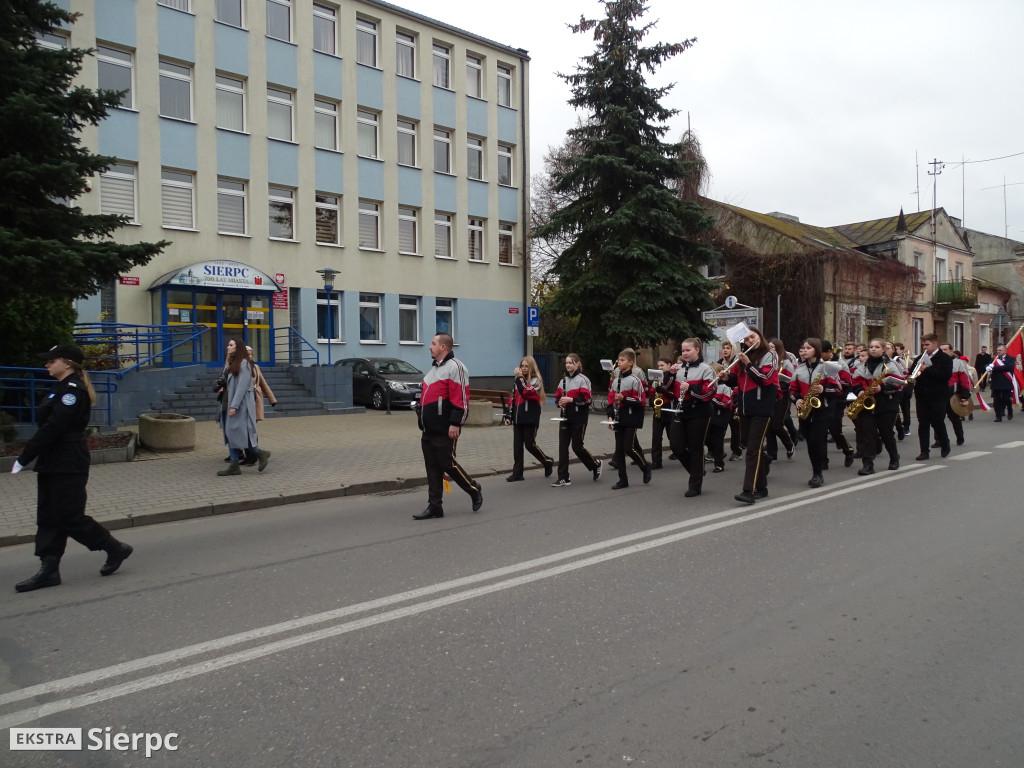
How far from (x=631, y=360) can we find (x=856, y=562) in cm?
443

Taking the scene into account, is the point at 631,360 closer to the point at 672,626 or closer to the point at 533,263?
the point at 672,626

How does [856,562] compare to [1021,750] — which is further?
[856,562]

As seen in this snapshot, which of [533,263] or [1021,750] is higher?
[533,263]

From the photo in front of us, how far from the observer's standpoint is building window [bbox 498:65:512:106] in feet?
99.9

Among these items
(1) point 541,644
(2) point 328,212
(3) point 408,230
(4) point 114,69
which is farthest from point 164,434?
(3) point 408,230

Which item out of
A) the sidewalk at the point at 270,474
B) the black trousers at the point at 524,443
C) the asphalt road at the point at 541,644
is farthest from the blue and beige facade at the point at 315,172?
the asphalt road at the point at 541,644

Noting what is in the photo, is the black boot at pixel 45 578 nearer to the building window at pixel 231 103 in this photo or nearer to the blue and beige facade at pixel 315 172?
the blue and beige facade at pixel 315 172

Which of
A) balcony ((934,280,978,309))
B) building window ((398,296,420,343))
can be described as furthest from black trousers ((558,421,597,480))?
balcony ((934,280,978,309))

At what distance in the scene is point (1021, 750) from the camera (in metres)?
3.25

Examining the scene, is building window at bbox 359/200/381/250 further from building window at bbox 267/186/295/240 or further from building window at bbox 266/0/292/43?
building window at bbox 266/0/292/43

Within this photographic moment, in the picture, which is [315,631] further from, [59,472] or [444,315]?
[444,315]

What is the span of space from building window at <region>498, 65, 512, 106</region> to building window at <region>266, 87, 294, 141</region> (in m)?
8.75

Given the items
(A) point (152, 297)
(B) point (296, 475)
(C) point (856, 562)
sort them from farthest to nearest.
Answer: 1. (A) point (152, 297)
2. (B) point (296, 475)
3. (C) point (856, 562)

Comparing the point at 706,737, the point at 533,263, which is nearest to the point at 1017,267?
the point at 533,263
